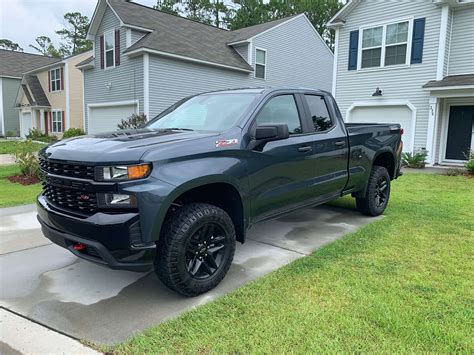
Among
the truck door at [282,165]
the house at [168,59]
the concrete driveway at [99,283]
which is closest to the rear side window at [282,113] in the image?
the truck door at [282,165]

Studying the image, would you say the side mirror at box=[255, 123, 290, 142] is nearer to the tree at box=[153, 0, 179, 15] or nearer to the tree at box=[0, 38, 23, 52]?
the tree at box=[153, 0, 179, 15]

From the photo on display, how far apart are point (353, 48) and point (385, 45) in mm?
1349

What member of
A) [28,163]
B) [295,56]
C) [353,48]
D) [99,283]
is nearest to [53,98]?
[295,56]

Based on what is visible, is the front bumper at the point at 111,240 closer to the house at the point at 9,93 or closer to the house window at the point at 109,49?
the house window at the point at 109,49

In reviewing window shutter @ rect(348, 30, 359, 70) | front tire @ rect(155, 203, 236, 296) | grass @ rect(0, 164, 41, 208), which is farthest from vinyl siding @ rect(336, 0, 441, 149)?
front tire @ rect(155, 203, 236, 296)

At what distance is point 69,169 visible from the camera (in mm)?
3234

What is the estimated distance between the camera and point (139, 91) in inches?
669

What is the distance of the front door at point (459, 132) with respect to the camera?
44.5 feet

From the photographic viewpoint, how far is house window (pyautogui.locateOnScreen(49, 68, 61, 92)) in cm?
2659

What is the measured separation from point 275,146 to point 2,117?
35880mm

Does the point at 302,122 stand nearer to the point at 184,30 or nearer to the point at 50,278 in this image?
the point at 50,278

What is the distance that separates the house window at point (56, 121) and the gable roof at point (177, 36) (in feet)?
30.7

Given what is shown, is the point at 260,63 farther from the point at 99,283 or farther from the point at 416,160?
the point at 99,283

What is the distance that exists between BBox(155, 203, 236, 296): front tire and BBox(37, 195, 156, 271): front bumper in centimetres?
17
